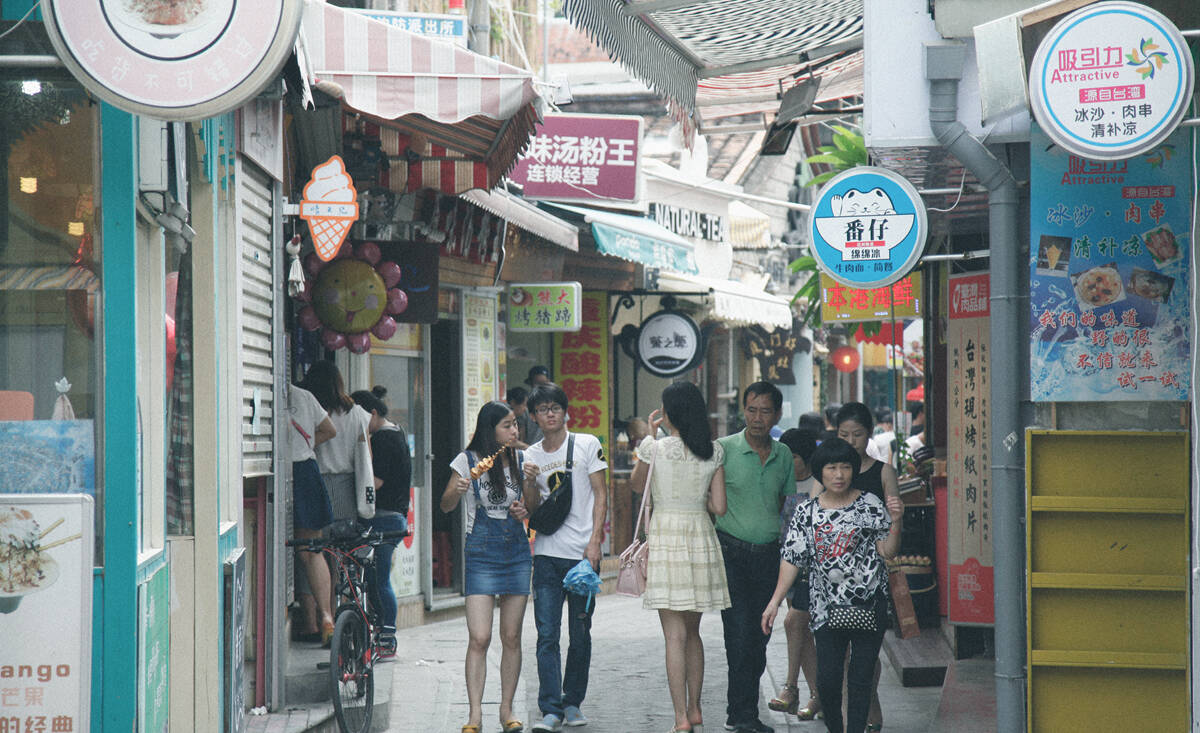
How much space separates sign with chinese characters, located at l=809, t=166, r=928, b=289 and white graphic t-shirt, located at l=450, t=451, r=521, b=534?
210 centimetres

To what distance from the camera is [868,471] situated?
25.1 feet

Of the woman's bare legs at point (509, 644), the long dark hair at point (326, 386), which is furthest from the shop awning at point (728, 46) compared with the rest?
the woman's bare legs at point (509, 644)

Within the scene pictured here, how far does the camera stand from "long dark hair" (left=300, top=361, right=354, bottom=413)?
887 centimetres

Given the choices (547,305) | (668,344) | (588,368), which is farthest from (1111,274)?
(668,344)

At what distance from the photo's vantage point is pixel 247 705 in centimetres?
753

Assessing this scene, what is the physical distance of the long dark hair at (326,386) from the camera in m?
8.87

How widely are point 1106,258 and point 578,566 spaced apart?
341 centimetres

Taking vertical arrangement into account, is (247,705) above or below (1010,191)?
below

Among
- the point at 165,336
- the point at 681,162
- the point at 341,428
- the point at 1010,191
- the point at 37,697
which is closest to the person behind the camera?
the point at 37,697

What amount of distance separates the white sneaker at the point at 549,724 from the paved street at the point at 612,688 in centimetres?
20

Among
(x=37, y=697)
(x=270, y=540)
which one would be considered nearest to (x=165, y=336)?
(x=37, y=697)

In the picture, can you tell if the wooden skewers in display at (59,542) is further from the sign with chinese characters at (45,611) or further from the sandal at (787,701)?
the sandal at (787,701)

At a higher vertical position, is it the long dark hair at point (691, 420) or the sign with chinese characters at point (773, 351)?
the sign with chinese characters at point (773, 351)

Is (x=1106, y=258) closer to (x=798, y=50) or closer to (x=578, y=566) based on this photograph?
(x=578, y=566)
